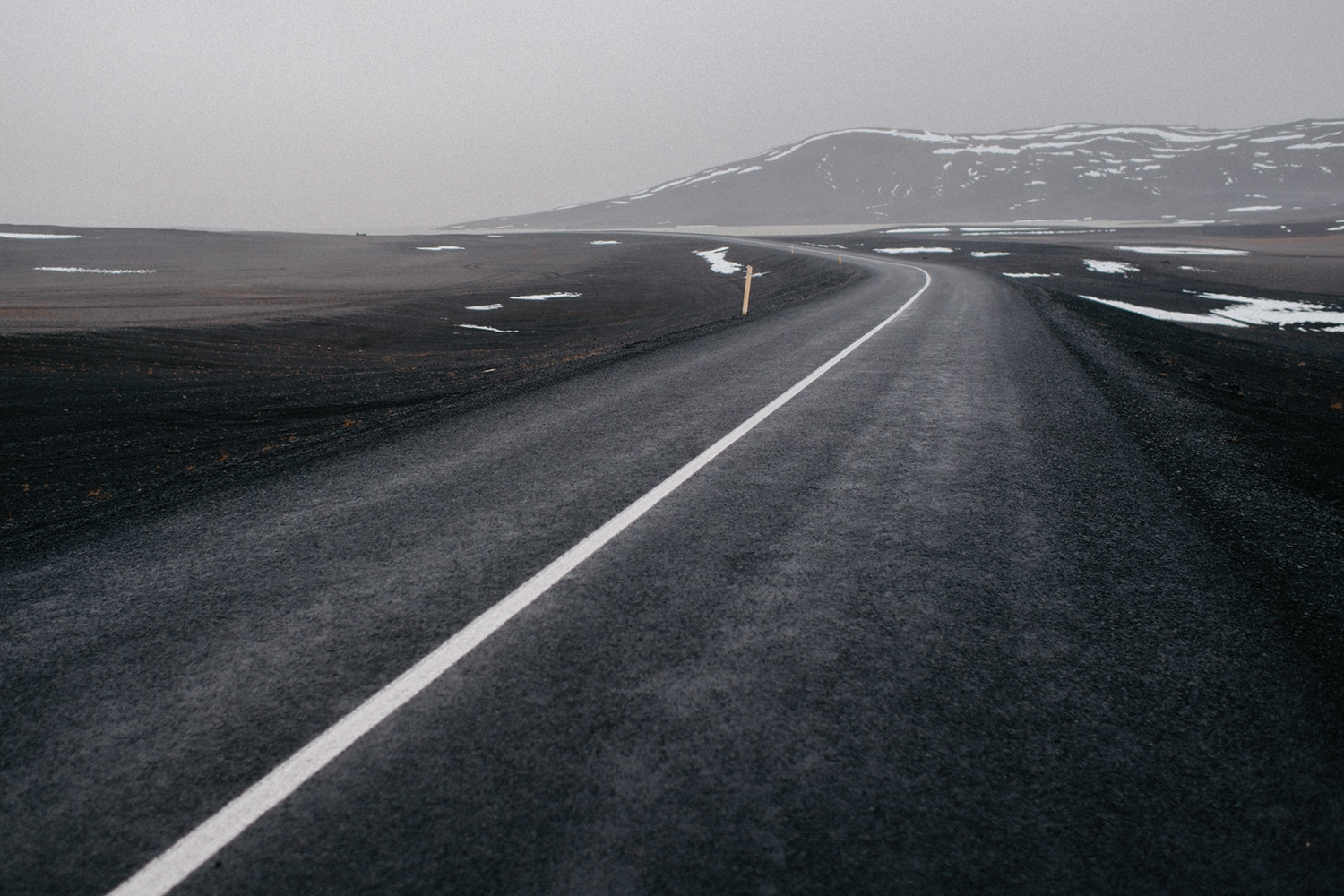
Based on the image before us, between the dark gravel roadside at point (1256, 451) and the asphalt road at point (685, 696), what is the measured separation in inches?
10.6

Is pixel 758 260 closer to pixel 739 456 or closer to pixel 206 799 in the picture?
pixel 739 456

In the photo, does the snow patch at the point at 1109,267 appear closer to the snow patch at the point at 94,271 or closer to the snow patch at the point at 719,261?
the snow patch at the point at 719,261

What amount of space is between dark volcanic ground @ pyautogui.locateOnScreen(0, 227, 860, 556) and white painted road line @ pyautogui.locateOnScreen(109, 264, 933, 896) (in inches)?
128

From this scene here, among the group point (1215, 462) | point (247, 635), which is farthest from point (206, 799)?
point (1215, 462)

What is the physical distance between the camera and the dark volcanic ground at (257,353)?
7.09m

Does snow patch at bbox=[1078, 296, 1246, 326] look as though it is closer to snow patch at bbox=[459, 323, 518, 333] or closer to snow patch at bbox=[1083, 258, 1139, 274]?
snow patch at bbox=[1083, 258, 1139, 274]

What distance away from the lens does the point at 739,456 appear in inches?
233

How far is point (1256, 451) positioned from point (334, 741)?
805 centimetres

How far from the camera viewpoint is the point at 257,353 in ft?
51.2

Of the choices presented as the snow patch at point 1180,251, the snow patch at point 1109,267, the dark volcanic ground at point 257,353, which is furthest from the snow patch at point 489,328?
the snow patch at point 1180,251

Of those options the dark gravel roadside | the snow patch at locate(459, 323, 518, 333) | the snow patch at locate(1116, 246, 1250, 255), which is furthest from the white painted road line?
the snow patch at locate(1116, 246, 1250, 255)

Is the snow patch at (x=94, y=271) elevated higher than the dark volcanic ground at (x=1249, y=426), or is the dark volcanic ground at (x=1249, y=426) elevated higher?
the snow patch at (x=94, y=271)

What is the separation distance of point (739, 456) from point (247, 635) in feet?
12.4

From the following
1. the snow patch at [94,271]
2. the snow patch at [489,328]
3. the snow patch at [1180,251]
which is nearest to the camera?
the snow patch at [489,328]
